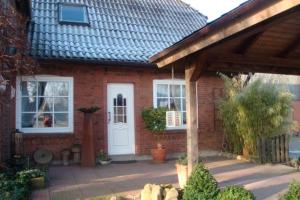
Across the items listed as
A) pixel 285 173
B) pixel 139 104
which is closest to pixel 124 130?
pixel 139 104

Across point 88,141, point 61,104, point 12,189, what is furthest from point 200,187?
point 61,104

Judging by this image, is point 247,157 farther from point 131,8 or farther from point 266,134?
point 131,8

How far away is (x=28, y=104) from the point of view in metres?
11.6

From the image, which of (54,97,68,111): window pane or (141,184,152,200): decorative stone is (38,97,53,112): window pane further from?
(141,184,152,200): decorative stone

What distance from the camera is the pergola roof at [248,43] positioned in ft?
14.8

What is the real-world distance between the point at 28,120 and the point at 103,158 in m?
2.53

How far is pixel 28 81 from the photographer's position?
1164 centimetres

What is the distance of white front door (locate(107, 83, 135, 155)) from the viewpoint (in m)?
12.4

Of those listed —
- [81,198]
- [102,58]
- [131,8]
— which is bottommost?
[81,198]

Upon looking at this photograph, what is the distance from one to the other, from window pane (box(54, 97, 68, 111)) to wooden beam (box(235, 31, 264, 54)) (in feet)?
21.5

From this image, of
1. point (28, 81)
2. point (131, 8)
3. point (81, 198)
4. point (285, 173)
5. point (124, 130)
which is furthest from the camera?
point (131, 8)

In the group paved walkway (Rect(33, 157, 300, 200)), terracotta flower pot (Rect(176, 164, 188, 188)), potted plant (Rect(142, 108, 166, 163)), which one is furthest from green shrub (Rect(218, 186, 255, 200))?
potted plant (Rect(142, 108, 166, 163))

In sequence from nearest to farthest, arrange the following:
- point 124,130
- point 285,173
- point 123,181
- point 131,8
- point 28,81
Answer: point 123,181
point 285,173
point 28,81
point 124,130
point 131,8

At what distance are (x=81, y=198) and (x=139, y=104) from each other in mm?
5861
